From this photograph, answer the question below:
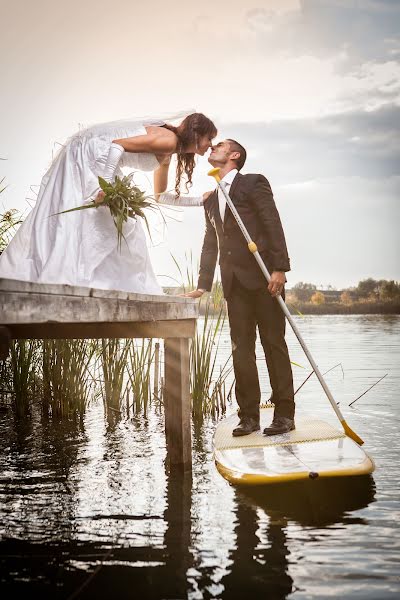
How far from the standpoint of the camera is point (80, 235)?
348 centimetres

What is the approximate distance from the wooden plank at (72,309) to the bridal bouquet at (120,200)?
16.2 inches

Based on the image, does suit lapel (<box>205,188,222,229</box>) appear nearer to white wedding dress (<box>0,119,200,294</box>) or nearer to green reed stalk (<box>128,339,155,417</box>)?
white wedding dress (<box>0,119,200,294</box>)

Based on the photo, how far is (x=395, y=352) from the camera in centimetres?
1379

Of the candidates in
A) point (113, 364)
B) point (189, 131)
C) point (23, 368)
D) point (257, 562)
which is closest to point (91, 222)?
point (189, 131)

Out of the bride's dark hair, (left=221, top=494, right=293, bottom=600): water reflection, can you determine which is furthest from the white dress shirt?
(left=221, top=494, right=293, bottom=600): water reflection

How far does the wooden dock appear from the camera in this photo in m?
2.41

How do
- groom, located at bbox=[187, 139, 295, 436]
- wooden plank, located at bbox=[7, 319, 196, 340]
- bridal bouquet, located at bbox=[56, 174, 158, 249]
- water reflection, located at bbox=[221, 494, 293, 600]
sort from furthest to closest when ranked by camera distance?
groom, located at bbox=[187, 139, 295, 436] → wooden plank, located at bbox=[7, 319, 196, 340] → bridal bouquet, located at bbox=[56, 174, 158, 249] → water reflection, located at bbox=[221, 494, 293, 600]

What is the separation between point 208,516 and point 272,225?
1912mm

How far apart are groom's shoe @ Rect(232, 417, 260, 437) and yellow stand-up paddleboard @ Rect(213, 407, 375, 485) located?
4 centimetres

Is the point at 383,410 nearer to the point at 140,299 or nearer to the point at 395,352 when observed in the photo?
the point at 140,299

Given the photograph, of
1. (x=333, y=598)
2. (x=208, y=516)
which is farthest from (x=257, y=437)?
(x=333, y=598)

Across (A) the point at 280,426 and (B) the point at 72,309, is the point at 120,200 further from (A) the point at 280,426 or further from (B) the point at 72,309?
(A) the point at 280,426

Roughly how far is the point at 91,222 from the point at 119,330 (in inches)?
28.2

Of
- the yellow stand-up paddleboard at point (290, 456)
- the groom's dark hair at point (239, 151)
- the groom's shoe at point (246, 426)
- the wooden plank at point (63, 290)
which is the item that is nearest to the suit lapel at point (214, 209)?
the groom's dark hair at point (239, 151)
